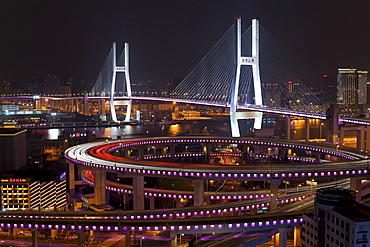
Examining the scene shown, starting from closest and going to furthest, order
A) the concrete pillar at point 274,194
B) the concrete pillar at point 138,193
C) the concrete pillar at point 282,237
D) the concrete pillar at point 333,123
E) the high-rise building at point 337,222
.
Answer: the high-rise building at point 337,222, the concrete pillar at point 282,237, the concrete pillar at point 274,194, the concrete pillar at point 138,193, the concrete pillar at point 333,123

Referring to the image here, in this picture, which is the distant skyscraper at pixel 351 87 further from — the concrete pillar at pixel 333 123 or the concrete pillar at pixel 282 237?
the concrete pillar at pixel 282 237

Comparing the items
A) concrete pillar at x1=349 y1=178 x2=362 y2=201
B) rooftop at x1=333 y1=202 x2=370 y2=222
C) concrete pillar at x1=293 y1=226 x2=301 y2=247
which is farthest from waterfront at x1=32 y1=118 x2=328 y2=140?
rooftop at x1=333 y1=202 x2=370 y2=222

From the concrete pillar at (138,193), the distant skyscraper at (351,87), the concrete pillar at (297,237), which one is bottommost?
the concrete pillar at (297,237)

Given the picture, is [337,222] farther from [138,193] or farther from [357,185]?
[138,193]

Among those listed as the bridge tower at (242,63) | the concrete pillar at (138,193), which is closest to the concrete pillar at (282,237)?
the concrete pillar at (138,193)

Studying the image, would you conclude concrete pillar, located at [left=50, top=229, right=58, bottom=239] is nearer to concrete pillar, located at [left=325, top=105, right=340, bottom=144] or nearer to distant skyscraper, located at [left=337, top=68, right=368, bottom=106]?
concrete pillar, located at [left=325, top=105, right=340, bottom=144]
